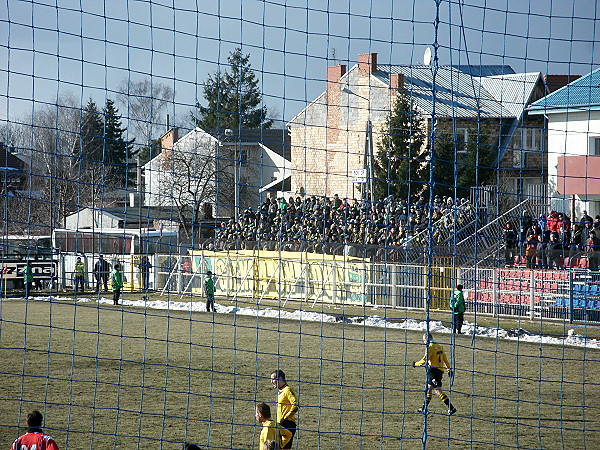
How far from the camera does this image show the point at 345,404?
12117 millimetres

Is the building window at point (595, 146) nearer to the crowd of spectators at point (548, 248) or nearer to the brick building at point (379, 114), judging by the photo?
the brick building at point (379, 114)

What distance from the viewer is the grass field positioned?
32.0 ft

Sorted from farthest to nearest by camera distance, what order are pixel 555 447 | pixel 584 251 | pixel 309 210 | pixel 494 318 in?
pixel 494 318 < pixel 584 251 < pixel 309 210 < pixel 555 447

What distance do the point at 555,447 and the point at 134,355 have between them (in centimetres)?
981

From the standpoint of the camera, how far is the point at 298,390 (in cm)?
1298

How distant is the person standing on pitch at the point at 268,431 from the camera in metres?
7.52

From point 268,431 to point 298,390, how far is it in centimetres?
539

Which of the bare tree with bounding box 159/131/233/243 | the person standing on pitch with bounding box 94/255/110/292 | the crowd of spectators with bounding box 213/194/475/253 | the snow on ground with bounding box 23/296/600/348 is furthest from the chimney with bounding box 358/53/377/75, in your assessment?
the snow on ground with bounding box 23/296/600/348

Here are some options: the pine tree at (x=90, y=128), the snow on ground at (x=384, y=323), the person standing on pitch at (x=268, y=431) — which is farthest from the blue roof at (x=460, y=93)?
the snow on ground at (x=384, y=323)

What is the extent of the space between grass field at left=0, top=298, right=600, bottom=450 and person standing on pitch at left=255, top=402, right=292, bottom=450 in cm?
38

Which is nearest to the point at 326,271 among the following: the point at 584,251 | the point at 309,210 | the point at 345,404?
the point at 584,251

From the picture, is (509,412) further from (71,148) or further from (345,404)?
A: (71,148)

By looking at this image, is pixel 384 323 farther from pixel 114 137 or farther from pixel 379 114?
pixel 114 137

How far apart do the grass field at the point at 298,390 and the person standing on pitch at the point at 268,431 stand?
0.38m
